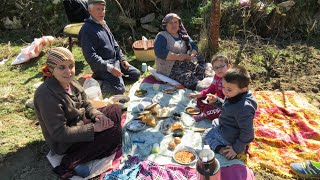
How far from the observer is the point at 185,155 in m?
3.77

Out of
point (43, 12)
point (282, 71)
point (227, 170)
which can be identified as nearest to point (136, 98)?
point (227, 170)

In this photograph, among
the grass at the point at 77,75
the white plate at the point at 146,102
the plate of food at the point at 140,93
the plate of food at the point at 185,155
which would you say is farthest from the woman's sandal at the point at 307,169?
the plate of food at the point at 140,93

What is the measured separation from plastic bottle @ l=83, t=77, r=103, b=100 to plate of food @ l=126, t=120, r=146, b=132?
856mm

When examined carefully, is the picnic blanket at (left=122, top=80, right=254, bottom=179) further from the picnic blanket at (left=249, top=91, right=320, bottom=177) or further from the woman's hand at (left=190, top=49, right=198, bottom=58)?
the woman's hand at (left=190, top=49, right=198, bottom=58)

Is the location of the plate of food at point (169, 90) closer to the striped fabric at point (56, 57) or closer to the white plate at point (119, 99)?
the white plate at point (119, 99)

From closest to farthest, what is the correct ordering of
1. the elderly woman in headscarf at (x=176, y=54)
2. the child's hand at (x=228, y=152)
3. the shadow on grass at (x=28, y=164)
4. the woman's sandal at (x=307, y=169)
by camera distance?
1. the woman's sandal at (x=307, y=169)
2. the child's hand at (x=228, y=152)
3. the shadow on grass at (x=28, y=164)
4. the elderly woman in headscarf at (x=176, y=54)

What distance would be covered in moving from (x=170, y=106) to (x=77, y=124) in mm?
1717

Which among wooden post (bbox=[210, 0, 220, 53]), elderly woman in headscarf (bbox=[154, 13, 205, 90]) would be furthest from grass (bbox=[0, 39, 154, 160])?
wooden post (bbox=[210, 0, 220, 53])

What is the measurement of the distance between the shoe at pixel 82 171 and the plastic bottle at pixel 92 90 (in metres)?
1.55

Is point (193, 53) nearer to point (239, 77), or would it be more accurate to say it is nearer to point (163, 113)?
point (163, 113)

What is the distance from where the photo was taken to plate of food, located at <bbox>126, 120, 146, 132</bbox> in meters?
4.26

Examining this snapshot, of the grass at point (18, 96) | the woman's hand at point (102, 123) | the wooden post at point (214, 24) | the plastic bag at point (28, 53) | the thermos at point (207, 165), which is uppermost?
the wooden post at point (214, 24)

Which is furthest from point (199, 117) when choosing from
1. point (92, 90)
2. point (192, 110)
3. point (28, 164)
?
point (28, 164)

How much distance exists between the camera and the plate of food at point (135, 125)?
4.26 m
